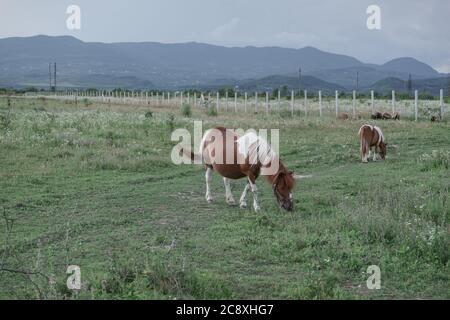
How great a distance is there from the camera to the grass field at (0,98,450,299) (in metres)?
6.52

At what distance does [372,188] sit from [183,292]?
295 inches

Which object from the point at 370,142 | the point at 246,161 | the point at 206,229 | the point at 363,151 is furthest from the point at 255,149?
the point at 370,142

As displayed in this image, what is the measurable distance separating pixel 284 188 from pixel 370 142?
8.24 meters

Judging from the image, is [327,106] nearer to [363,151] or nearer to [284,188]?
[363,151]

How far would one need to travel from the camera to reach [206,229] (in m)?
9.50

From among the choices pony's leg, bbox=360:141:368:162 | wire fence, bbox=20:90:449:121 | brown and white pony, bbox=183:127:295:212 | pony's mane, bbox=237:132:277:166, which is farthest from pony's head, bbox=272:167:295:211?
wire fence, bbox=20:90:449:121

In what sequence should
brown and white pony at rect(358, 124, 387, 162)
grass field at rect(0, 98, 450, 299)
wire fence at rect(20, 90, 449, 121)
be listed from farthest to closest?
1. wire fence at rect(20, 90, 449, 121)
2. brown and white pony at rect(358, 124, 387, 162)
3. grass field at rect(0, 98, 450, 299)

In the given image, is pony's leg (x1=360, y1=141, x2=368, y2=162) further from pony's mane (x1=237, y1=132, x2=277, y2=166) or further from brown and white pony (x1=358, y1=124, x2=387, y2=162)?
pony's mane (x1=237, y1=132, x2=277, y2=166)

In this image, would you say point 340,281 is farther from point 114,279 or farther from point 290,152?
point 290,152

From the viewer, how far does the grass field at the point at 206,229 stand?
6.52 m

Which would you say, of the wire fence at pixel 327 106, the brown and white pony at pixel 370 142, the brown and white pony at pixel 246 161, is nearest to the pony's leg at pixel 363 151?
the brown and white pony at pixel 370 142

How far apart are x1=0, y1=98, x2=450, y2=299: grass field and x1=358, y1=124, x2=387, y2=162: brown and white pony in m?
0.56

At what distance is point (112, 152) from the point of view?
17688mm
